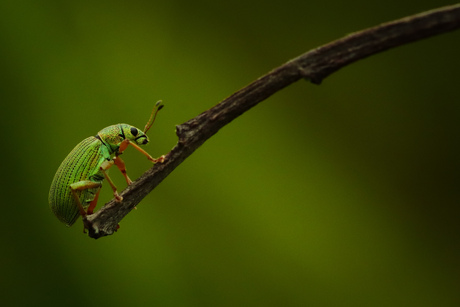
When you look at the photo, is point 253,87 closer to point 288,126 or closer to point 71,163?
point 71,163

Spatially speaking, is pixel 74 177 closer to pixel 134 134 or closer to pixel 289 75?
pixel 134 134

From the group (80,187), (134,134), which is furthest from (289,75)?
(80,187)

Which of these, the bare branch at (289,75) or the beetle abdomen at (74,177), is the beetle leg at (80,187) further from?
the bare branch at (289,75)

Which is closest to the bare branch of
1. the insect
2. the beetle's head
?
the insect

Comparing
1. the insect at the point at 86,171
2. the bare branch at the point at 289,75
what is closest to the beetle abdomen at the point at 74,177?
the insect at the point at 86,171

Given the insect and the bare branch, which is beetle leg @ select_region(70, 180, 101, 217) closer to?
the insect

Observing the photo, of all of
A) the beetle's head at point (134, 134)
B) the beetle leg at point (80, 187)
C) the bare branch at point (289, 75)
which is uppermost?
the beetle's head at point (134, 134)

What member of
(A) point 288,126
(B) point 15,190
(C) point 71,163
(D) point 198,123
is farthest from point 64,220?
(A) point 288,126
